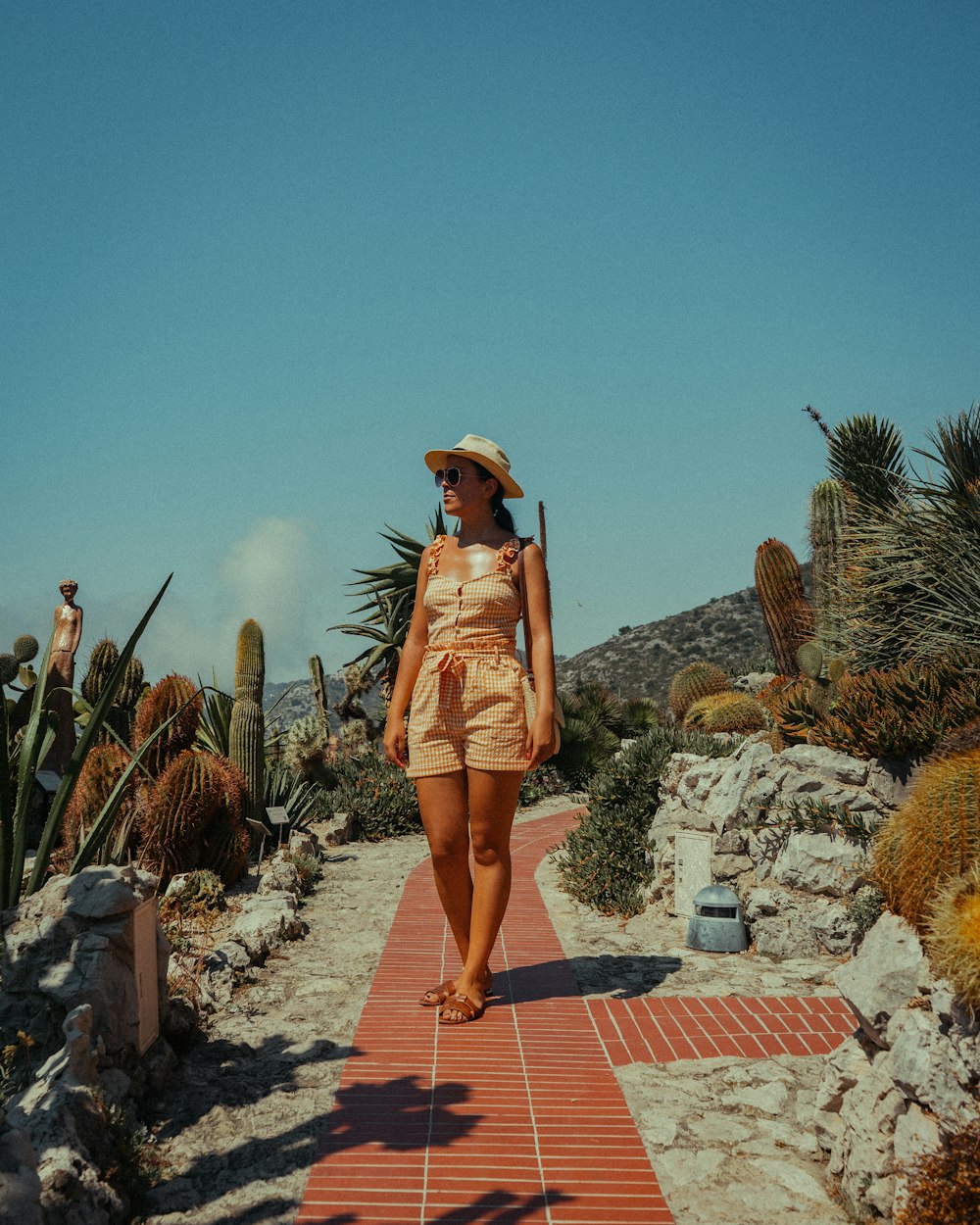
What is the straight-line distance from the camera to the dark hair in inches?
189

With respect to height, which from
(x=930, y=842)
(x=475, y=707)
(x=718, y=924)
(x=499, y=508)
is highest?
(x=499, y=508)

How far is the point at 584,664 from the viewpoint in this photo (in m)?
46.5

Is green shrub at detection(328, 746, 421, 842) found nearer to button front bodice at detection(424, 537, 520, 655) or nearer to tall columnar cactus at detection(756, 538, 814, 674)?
button front bodice at detection(424, 537, 520, 655)

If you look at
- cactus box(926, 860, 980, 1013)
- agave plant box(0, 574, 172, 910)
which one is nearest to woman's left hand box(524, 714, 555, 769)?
agave plant box(0, 574, 172, 910)

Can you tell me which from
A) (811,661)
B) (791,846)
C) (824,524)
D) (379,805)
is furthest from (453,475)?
(824,524)

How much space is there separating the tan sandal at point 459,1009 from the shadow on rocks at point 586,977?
33 centimetres

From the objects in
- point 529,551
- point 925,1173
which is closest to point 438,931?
point 529,551

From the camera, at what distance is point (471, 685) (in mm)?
4520

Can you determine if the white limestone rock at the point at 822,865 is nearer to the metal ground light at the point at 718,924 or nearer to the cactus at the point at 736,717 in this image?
the metal ground light at the point at 718,924

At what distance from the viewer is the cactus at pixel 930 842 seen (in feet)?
10.8

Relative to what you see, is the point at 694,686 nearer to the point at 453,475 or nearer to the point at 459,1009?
the point at 453,475

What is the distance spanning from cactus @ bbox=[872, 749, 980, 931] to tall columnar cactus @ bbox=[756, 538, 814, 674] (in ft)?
37.2

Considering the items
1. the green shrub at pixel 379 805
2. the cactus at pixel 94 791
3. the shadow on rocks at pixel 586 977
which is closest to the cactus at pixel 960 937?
the shadow on rocks at pixel 586 977

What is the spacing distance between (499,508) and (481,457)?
284mm
